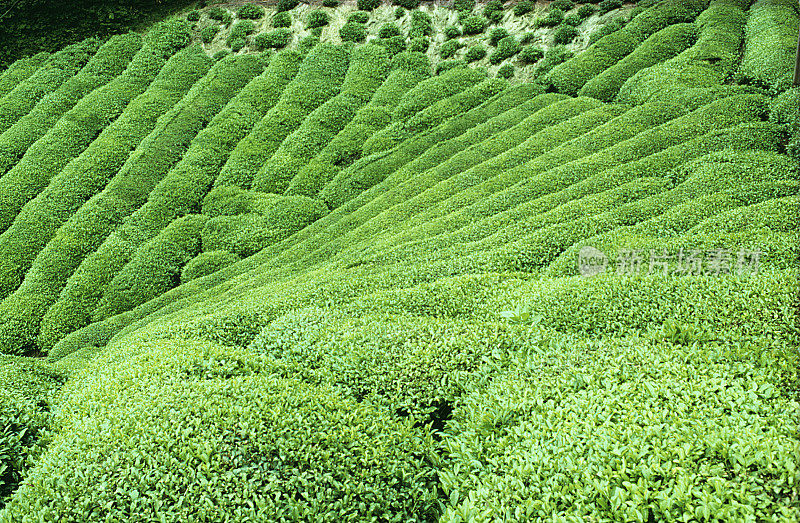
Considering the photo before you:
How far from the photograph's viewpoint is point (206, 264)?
28094 millimetres

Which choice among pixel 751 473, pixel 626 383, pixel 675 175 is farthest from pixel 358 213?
pixel 751 473

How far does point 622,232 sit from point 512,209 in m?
5.66

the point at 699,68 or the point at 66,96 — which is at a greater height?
the point at 66,96

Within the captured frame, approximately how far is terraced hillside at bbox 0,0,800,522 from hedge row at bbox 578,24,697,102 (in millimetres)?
233

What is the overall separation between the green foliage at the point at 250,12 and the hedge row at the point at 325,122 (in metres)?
10.9

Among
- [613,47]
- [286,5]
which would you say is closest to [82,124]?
[286,5]

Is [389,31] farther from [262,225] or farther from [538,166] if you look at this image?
[538,166]

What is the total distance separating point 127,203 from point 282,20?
2234 cm

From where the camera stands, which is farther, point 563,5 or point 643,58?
point 563,5

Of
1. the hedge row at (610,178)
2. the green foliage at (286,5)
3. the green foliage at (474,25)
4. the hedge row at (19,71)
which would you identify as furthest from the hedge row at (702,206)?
the hedge row at (19,71)

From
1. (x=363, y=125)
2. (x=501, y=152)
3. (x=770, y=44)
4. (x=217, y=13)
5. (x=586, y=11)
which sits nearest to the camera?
(x=770, y=44)

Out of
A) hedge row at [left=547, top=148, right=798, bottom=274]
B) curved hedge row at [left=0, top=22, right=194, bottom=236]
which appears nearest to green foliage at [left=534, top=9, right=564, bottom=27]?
hedge row at [left=547, top=148, right=798, bottom=274]

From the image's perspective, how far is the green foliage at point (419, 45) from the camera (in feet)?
129

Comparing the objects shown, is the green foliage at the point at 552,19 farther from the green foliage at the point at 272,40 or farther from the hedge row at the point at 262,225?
the hedge row at the point at 262,225
